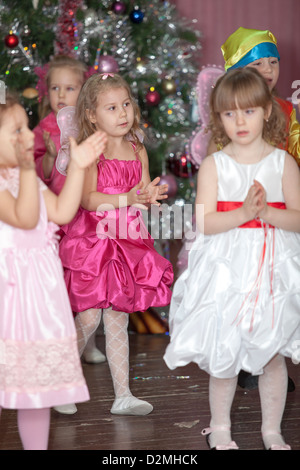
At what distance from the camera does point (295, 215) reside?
2.05 metres

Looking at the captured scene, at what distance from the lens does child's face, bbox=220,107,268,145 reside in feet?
6.74

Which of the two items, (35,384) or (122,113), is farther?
(122,113)

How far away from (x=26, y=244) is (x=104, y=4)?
8.27ft

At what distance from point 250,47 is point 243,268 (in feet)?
3.31

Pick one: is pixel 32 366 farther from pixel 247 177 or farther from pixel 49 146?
pixel 49 146

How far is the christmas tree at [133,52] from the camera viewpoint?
3.83 meters

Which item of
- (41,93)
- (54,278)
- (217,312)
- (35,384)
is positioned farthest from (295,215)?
(41,93)

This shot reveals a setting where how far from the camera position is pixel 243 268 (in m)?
2.05

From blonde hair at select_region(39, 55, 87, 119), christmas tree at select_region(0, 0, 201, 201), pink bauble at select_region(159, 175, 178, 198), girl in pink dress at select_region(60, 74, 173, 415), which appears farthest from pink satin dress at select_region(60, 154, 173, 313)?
pink bauble at select_region(159, 175, 178, 198)

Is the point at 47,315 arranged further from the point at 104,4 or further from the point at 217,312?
the point at 104,4

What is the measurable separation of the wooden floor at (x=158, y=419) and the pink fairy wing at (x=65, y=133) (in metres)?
0.89

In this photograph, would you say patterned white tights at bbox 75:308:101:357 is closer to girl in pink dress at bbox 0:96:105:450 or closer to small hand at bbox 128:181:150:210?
small hand at bbox 128:181:150:210

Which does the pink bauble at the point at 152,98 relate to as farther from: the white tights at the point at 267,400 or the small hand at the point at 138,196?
the white tights at the point at 267,400

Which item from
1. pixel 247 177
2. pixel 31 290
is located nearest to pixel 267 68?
pixel 247 177
